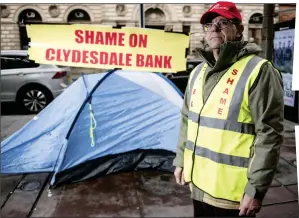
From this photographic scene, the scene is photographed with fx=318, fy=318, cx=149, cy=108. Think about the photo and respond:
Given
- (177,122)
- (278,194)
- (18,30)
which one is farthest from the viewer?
(18,30)

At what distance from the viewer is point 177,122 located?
434 centimetres

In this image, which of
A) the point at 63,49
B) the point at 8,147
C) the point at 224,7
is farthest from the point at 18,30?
the point at 224,7

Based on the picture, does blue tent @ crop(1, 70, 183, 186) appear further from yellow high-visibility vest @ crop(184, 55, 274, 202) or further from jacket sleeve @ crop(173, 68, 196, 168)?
yellow high-visibility vest @ crop(184, 55, 274, 202)

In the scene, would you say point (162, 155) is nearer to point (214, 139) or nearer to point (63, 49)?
point (63, 49)

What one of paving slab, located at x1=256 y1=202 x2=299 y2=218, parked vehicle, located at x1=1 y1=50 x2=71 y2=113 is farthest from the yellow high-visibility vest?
parked vehicle, located at x1=1 y1=50 x2=71 y2=113

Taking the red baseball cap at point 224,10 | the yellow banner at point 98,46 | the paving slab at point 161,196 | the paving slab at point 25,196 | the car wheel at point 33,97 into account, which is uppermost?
the red baseball cap at point 224,10

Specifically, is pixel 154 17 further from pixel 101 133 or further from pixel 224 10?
pixel 224 10

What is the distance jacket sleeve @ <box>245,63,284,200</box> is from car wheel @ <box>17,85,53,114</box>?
25.3 feet

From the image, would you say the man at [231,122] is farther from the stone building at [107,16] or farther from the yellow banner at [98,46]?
the stone building at [107,16]

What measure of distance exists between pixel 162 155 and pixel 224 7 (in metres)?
2.77

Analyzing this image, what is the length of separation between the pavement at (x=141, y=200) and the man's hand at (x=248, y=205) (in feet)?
5.03

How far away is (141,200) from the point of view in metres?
3.50

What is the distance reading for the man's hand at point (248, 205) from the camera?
1.66m

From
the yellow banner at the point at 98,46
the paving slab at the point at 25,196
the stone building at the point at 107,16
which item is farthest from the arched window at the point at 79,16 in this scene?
the yellow banner at the point at 98,46
